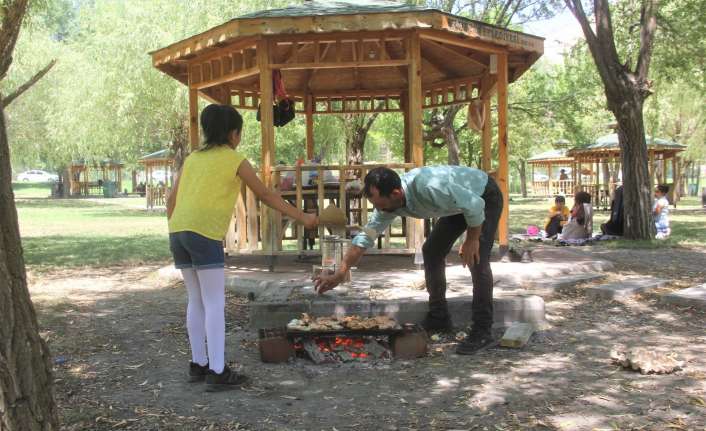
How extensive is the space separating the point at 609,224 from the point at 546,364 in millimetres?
9366

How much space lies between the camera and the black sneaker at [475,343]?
4.77m

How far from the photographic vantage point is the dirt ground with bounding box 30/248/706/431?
11.4ft

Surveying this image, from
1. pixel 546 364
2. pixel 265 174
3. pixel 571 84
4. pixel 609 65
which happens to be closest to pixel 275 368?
pixel 546 364

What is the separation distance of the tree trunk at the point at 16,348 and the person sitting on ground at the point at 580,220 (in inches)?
450

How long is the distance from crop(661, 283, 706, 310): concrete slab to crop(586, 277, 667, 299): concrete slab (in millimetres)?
385

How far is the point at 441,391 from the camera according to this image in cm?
398

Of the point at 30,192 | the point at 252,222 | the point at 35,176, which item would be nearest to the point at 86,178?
the point at 30,192

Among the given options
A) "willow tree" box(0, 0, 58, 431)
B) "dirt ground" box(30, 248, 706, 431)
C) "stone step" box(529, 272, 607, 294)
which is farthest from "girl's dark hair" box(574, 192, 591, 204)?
"willow tree" box(0, 0, 58, 431)

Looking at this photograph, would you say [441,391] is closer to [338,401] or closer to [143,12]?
[338,401]

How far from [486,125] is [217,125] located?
22.0ft

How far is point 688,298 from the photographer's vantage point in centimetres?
641

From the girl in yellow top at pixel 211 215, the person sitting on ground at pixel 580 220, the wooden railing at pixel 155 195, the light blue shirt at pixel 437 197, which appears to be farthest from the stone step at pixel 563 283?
the wooden railing at pixel 155 195

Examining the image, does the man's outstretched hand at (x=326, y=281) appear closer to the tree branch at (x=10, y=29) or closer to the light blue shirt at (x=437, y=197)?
the light blue shirt at (x=437, y=197)

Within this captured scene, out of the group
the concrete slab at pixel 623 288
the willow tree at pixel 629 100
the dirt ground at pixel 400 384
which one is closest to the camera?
the dirt ground at pixel 400 384
